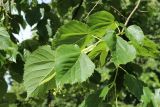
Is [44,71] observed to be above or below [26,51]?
below

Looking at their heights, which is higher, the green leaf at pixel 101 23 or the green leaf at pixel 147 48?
the green leaf at pixel 101 23

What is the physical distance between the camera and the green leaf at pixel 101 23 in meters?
1.19

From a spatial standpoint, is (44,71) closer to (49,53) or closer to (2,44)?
(49,53)

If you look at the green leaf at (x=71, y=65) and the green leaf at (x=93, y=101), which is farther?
the green leaf at (x=93, y=101)

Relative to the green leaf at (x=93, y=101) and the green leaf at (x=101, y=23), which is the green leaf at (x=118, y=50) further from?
the green leaf at (x=93, y=101)

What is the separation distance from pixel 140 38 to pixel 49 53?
25cm

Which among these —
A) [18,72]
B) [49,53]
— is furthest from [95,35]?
[18,72]

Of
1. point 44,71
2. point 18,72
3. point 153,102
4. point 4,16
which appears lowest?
point 153,102

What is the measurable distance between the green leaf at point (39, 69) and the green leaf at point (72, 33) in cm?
5

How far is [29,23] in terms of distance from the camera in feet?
8.61

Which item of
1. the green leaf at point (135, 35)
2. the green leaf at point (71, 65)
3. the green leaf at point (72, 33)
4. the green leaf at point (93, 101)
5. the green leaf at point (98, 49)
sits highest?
the green leaf at point (72, 33)

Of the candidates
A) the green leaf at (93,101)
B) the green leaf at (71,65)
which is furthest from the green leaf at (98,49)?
the green leaf at (93,101)

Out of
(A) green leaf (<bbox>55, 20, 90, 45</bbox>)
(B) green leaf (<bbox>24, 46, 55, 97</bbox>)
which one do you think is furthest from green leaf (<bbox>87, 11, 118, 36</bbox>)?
(B) green leaf (<bbox>24, 46, 55, 97</bbox>)

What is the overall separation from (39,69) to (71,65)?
0.38ft
